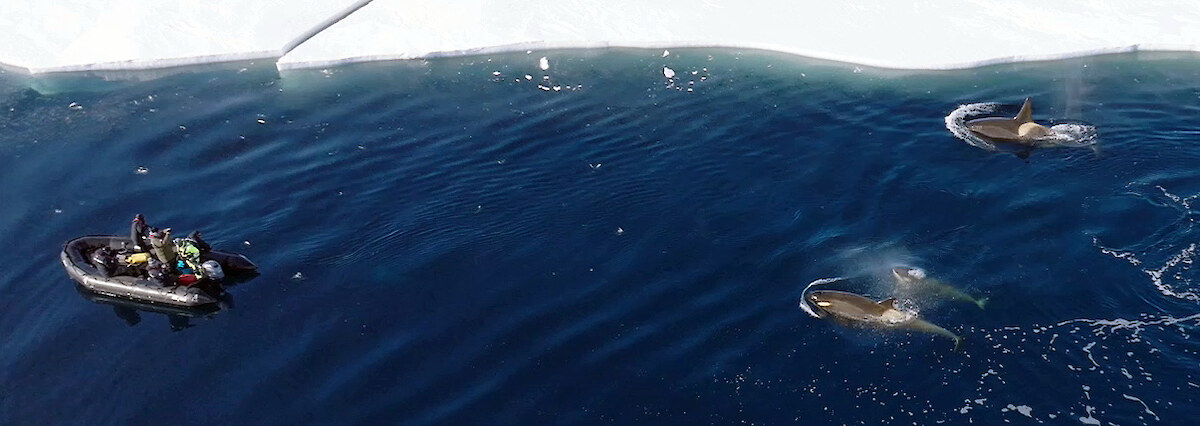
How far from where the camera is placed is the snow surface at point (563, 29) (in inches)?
1359

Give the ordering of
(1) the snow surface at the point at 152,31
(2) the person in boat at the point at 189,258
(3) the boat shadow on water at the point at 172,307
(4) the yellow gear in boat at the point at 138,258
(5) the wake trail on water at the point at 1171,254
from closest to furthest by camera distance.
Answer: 1. (5) the wake trail on water at the point at 1171,254
2. (3) the boat shadow on water at the point at 172,307
3. (2) the person in boat at the point at 189,258
4. (4) the yellow gear in boat at the point at 138,258
5. (1) the snow surface at the point at 152,31

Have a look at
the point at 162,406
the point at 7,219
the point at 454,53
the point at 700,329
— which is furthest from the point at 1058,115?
the point at 7,219

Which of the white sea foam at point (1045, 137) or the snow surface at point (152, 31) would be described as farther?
the snow surface at point (152, 31)

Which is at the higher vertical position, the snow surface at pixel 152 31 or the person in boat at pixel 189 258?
the snow surface at pixel 152 31

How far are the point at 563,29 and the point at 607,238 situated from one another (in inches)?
551

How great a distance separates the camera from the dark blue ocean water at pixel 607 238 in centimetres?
2081

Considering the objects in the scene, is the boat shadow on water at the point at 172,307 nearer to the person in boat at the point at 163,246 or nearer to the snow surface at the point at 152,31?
the person in boat at the point at 163,246

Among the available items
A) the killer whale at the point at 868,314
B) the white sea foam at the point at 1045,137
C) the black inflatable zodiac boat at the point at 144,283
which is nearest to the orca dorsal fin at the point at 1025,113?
the white sea foam at the point at 1045,137

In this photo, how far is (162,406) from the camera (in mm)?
21875

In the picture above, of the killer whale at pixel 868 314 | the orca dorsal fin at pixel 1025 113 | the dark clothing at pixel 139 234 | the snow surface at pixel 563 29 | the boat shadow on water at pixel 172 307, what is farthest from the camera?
the snow surface at pixel 563 29

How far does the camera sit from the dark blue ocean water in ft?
68.3

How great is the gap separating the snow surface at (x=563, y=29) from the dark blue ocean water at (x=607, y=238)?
985 mm

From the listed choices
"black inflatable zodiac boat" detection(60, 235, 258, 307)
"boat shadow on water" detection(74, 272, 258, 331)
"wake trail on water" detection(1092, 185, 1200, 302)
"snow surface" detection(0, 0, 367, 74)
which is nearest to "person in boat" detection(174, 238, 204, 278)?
"black inflatable zodiac boat" detection(60, 235, 258, 307)

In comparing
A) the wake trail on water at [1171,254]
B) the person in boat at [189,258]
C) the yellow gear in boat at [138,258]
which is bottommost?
the yellow gear in boat at [138,258]
